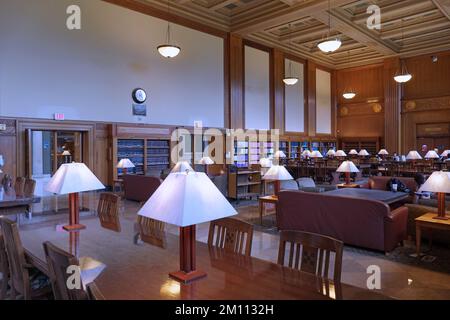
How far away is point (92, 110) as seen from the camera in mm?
9211

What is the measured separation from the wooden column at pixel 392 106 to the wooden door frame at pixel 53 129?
1323 centimetres

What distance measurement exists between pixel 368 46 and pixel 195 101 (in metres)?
8.36

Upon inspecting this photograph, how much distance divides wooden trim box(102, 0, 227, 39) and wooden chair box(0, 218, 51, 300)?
880cm

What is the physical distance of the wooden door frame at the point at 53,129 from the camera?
7.95m

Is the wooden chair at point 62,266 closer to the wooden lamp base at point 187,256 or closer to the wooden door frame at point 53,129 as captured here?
the wooden lamp base at point 187,256

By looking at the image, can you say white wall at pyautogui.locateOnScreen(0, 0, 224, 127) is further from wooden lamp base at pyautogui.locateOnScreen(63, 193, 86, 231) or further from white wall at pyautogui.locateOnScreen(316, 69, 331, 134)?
white wall at pyautogui.locateOnScreen(316, 69, 331, 134)

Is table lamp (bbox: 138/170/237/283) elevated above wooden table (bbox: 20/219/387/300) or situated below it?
above

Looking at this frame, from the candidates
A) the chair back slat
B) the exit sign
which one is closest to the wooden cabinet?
the exit sign

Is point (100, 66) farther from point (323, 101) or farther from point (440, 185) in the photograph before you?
point (323, 101)

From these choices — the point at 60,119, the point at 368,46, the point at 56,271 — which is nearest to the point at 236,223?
the point at 56,271

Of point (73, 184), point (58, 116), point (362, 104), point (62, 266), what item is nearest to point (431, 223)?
point (73, 184)

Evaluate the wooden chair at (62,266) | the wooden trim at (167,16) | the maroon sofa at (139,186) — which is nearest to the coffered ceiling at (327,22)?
the wooden trim at (167,16)

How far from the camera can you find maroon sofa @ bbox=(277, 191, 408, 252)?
4355mm

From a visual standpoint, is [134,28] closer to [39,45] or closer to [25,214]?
[39,45]
